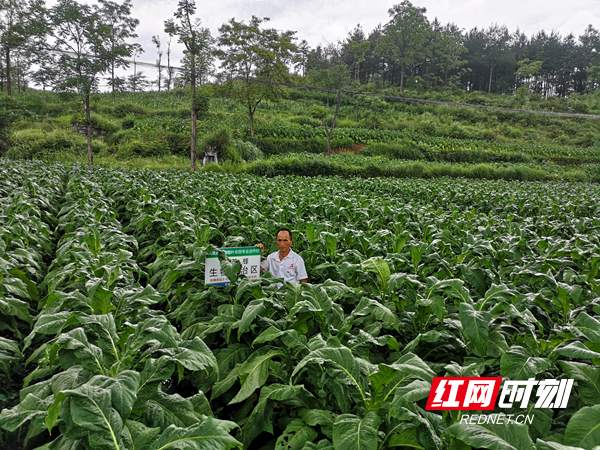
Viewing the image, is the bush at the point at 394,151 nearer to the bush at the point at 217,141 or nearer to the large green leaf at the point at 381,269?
the bush at the point at 217,141

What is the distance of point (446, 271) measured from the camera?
351cm

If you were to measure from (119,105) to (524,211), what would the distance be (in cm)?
4441

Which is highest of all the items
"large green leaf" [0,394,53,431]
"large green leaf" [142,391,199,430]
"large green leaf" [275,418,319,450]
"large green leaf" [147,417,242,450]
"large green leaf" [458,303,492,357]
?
"large green leaf" [458,303,492,357]

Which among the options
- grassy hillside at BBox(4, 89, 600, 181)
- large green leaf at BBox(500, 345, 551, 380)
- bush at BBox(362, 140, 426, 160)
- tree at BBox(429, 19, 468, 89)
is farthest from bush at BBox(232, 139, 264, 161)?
tree at BBox(429, 19, 468, 89)

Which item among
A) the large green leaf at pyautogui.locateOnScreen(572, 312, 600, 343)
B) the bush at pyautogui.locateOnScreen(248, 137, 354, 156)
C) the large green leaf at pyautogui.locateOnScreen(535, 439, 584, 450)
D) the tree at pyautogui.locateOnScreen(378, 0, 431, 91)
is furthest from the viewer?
the tree at pyautogui.locateOnScreen(378, 0, 431, 91)

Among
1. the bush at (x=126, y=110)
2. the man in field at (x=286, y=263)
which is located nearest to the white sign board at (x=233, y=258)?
the man in field at (x=286, y=263)

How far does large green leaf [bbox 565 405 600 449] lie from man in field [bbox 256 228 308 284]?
291 centimetres

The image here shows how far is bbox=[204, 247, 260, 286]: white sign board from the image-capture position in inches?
124

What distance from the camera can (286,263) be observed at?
4242 mm

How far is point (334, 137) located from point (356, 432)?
36810 millimetres

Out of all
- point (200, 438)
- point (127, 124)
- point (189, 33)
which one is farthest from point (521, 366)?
point (127, 124)

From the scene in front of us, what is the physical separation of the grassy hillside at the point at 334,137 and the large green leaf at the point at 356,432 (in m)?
20.5

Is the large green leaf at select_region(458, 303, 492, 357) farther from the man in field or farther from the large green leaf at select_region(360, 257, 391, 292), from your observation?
the man in field

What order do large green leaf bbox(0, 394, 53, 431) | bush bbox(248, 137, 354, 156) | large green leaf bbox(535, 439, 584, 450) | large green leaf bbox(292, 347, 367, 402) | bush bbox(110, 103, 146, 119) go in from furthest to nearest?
bush bbox(110, 103, 146, 119) < bush bbox(248, 137, 354, 156) < large green leaf bbox(292, 347, 367, 402) < large green leaf bbox(0, 394, 53, 431) < large green leaf bbox(535, 439, 584, 450)
